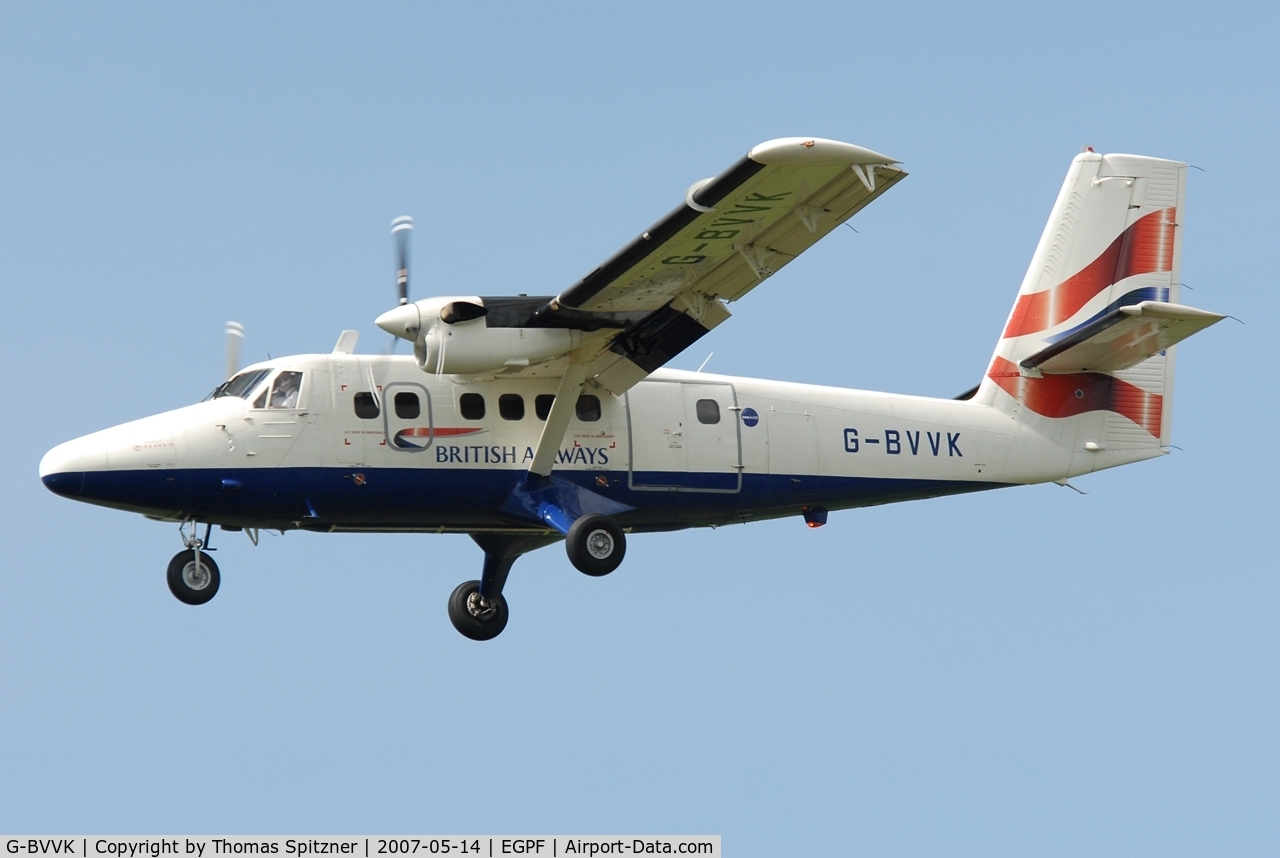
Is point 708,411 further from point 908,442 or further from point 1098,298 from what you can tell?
point 1098,298

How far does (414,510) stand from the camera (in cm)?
2089

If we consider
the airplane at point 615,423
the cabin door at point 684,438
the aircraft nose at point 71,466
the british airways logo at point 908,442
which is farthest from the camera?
the british airways logo at point 908,442

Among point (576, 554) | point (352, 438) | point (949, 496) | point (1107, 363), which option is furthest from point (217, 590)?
point (1107, 363)

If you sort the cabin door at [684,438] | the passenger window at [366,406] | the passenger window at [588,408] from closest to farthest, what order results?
the passenger window at [366,406]
the passenger window at [588,408]
the cabin door at [684,438]

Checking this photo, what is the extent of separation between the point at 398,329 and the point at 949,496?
655 cm

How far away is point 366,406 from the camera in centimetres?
2078

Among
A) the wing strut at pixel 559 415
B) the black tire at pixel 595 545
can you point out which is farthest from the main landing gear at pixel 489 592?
the black tire at pixel 595 545

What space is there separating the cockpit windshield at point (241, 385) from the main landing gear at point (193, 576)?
5.04ft

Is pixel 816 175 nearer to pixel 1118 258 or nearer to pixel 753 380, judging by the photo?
pixel 753 380

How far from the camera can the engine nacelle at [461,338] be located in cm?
2005

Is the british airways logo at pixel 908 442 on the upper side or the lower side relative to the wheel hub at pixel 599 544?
upper

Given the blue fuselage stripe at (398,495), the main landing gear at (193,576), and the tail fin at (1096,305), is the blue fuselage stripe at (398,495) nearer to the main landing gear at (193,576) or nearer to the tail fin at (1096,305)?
the main landing gear at (193,576)

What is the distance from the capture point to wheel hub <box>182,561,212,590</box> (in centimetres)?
2028

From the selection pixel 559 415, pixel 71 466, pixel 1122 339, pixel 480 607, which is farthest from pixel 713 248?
pixel 71 466
